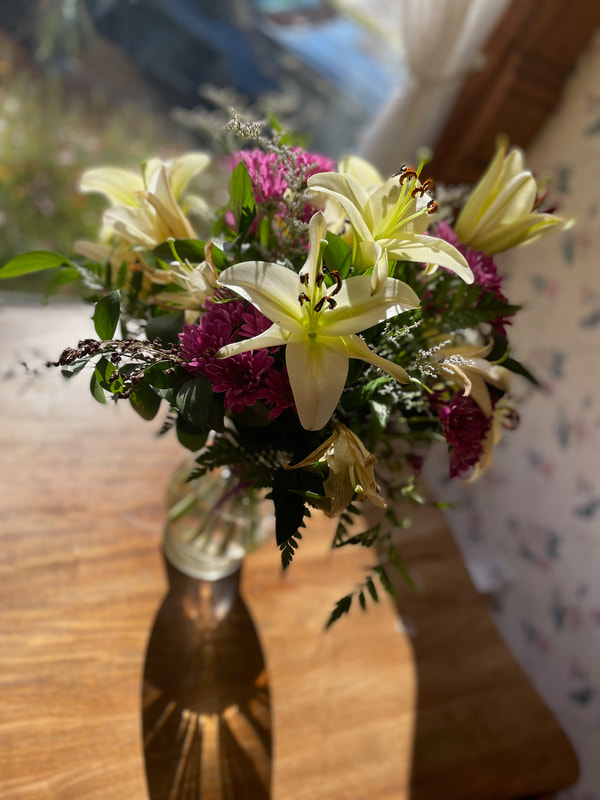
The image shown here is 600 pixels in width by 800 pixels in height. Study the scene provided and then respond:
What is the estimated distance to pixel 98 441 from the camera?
1.09 m

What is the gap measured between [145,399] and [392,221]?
0.28 m

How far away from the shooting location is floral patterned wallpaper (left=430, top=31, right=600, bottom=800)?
1.45 metres

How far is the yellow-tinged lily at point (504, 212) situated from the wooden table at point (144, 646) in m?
0.61

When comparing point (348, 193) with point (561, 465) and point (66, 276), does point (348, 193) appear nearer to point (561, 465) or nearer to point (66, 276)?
point (66, 276)

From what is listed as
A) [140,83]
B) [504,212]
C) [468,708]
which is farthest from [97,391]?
[140,83]

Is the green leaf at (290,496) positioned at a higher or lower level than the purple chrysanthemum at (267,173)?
lower

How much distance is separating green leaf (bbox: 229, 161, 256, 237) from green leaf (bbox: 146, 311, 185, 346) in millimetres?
111

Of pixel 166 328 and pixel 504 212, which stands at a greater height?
pixel 504 212

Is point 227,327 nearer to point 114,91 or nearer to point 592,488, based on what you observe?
point 592,488

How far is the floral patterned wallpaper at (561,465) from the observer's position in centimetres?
145

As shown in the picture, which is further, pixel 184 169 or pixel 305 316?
pixel 184 169

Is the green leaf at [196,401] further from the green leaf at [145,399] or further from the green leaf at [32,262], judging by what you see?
the green leaf at [32,262]

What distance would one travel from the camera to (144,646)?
0.84 m

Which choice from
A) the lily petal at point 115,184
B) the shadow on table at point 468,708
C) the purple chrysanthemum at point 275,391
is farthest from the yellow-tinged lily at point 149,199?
the shadow on table at point 468,708
